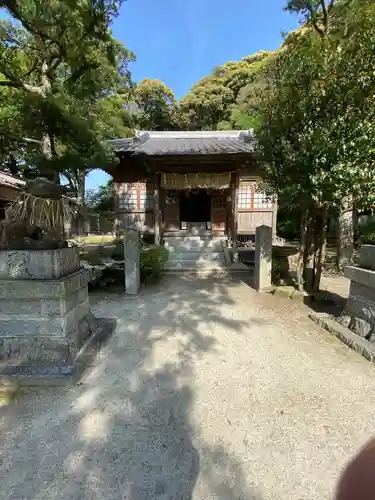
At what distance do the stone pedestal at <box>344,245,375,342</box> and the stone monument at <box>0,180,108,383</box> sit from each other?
353 cm

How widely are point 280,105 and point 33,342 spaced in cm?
508

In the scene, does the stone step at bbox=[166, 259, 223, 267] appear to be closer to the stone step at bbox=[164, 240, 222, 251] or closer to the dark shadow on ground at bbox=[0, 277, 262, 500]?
the stone step at bbox=[164, 240, 222, 251]

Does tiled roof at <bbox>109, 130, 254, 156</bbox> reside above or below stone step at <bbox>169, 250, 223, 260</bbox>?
above

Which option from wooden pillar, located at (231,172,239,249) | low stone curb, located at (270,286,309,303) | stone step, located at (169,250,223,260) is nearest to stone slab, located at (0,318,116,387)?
low stone curb, located at (270,286,309,303)

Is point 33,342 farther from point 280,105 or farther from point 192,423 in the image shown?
point 280,105

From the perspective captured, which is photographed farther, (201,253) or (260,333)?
(201,253)

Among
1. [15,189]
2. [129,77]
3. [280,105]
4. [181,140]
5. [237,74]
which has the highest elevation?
[237,74]

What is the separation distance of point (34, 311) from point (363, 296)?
4.05 meters

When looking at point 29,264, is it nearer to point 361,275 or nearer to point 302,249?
point 361,275

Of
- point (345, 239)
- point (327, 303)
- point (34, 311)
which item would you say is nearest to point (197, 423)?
point (34, 311)

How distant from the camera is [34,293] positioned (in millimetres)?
2688

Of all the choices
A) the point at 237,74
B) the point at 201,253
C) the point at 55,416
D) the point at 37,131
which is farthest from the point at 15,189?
the point at 237,74

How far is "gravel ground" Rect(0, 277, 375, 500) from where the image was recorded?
1.64 m

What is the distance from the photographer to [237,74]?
70.2 ft
